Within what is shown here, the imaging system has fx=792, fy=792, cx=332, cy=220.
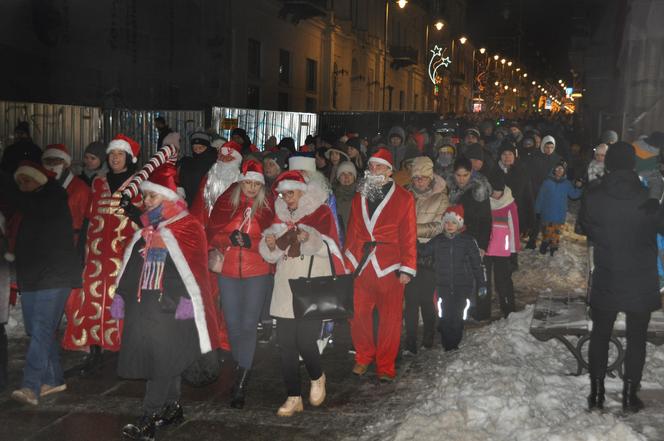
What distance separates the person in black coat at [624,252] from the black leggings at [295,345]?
215cm

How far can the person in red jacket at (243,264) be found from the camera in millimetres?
6234

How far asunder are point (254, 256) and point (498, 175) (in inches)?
183

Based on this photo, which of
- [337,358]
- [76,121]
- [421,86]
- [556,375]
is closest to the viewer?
[556,375]

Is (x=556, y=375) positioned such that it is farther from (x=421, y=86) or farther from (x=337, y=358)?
(x=421, y=86)

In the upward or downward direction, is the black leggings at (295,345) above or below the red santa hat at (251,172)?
below

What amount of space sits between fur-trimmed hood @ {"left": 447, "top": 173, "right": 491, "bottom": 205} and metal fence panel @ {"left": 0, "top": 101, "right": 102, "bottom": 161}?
8.25m

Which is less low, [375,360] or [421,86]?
[421,86]

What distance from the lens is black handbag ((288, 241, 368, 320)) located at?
19.1ft

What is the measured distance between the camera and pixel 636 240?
18.9 ft

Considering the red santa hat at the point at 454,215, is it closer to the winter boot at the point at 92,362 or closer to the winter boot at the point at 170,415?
the winter boot at the point at 170,415

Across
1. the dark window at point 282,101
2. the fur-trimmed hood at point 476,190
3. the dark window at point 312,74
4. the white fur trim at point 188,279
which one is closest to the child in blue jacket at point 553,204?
the fur-trimmed hood at point 476,190

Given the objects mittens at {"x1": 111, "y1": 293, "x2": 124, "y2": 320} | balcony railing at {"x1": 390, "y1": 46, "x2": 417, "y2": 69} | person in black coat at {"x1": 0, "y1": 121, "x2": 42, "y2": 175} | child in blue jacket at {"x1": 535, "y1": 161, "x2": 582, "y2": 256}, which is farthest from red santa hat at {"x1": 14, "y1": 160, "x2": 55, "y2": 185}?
balcony railing at {"x1": 390, "y1": 46, "x2": 417, "y2": 69}

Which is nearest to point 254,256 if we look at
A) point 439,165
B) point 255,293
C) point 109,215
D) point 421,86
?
point 255,293

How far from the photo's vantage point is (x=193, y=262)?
5.52 m
